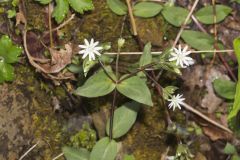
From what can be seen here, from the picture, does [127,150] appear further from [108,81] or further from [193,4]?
[193,4]

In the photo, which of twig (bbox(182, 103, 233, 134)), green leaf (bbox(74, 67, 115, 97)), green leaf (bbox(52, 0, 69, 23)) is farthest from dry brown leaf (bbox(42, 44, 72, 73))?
twig (bbox(182, 103, 233, 134))

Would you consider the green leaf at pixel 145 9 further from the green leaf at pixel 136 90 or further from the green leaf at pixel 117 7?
the green leaf at pixel 136 90

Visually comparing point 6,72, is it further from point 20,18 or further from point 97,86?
point 97,86

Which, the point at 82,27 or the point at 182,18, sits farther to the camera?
the point at 182,18

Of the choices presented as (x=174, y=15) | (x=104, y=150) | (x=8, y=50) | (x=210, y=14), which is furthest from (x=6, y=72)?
(x=210, y=14)

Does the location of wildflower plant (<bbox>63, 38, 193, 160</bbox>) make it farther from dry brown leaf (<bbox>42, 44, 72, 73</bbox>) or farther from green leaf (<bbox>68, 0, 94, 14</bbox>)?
green leaf (<bbox>68, 0, 94, 14</bbox>)

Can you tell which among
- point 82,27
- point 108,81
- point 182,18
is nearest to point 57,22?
point 82,27
